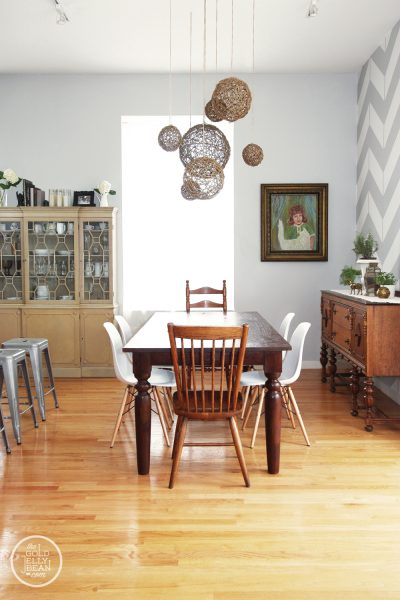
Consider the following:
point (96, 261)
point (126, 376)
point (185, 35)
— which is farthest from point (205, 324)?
point (185, 35)

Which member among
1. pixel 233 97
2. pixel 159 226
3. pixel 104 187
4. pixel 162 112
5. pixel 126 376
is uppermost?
pixel 162 112

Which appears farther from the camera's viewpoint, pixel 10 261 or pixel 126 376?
pixel 10 261

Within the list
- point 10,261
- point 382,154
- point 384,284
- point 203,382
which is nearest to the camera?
point 203,382

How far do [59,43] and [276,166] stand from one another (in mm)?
2541

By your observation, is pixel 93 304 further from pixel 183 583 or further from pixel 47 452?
pixel 183 583

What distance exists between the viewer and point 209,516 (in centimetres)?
272

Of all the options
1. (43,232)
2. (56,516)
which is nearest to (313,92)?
(43,232)

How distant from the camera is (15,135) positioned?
20.6ft

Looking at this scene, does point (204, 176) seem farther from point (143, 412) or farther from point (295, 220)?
point (295, 220)

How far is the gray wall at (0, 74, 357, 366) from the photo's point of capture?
628 centimetres

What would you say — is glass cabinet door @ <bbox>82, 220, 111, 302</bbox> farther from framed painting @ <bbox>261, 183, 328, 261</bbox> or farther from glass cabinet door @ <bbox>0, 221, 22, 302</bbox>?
framed painting @ <bbox>261, 183, 328, 261</bbox>

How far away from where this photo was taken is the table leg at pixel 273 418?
321 centimetres

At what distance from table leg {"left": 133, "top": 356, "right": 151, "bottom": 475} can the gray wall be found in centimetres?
352

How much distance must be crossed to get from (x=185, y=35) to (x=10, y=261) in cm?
287
